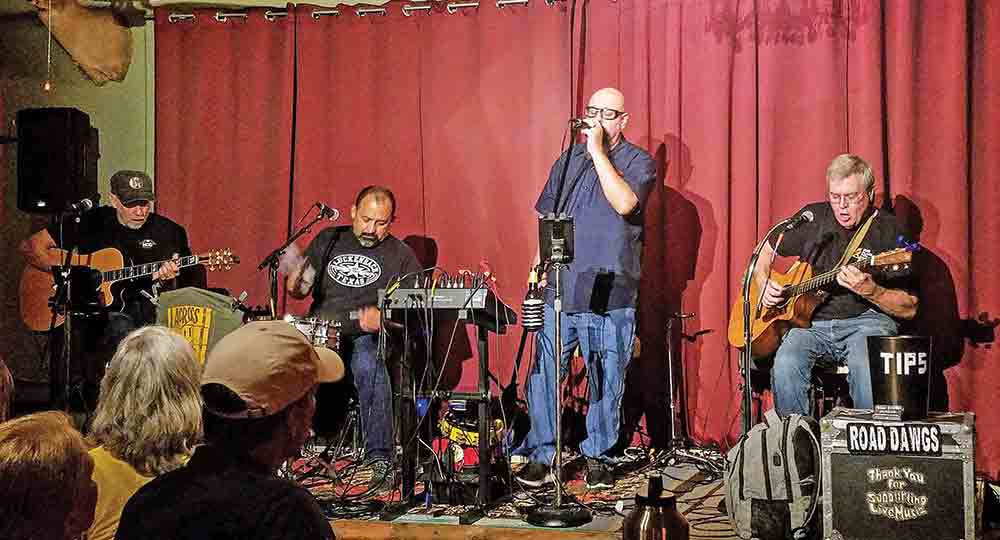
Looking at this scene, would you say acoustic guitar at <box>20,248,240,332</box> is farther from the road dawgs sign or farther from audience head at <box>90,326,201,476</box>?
the road dawgs sign

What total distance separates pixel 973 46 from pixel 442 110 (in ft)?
10.7

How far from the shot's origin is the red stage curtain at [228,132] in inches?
278

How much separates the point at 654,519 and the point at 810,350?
2885 millimetres

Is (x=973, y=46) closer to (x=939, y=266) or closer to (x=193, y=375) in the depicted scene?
(x=939, y=266)

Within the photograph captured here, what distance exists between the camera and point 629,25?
20.9ft

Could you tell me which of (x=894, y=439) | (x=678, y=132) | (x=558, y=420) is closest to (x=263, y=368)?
(x=558, y=420)

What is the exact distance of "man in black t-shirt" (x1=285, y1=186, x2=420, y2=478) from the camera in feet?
19.3

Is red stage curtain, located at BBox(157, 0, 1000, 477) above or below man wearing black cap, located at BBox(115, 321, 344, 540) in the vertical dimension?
above

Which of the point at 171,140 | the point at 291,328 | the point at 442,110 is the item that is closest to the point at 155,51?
the point at 171,140

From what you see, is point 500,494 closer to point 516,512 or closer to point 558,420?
point 516,512

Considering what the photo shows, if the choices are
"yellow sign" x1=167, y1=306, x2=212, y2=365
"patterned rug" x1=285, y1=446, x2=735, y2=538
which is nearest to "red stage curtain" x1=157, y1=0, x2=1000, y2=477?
"patterned rug" x1=285, y1=446, x2=735, y2=538

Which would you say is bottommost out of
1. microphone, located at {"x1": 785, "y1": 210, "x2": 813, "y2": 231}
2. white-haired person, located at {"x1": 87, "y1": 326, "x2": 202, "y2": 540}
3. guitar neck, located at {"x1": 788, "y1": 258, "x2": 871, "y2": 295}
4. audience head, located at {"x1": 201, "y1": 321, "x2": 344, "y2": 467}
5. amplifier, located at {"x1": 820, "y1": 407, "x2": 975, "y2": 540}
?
amplifier, located at {"x1": 820, "y1": 407, "x2": 975, "y2": 540}

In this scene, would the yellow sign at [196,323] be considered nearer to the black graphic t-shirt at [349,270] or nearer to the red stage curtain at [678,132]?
the black graphic t-shirt at [349,270]

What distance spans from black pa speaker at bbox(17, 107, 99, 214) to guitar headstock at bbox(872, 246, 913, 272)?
4.75 meters
